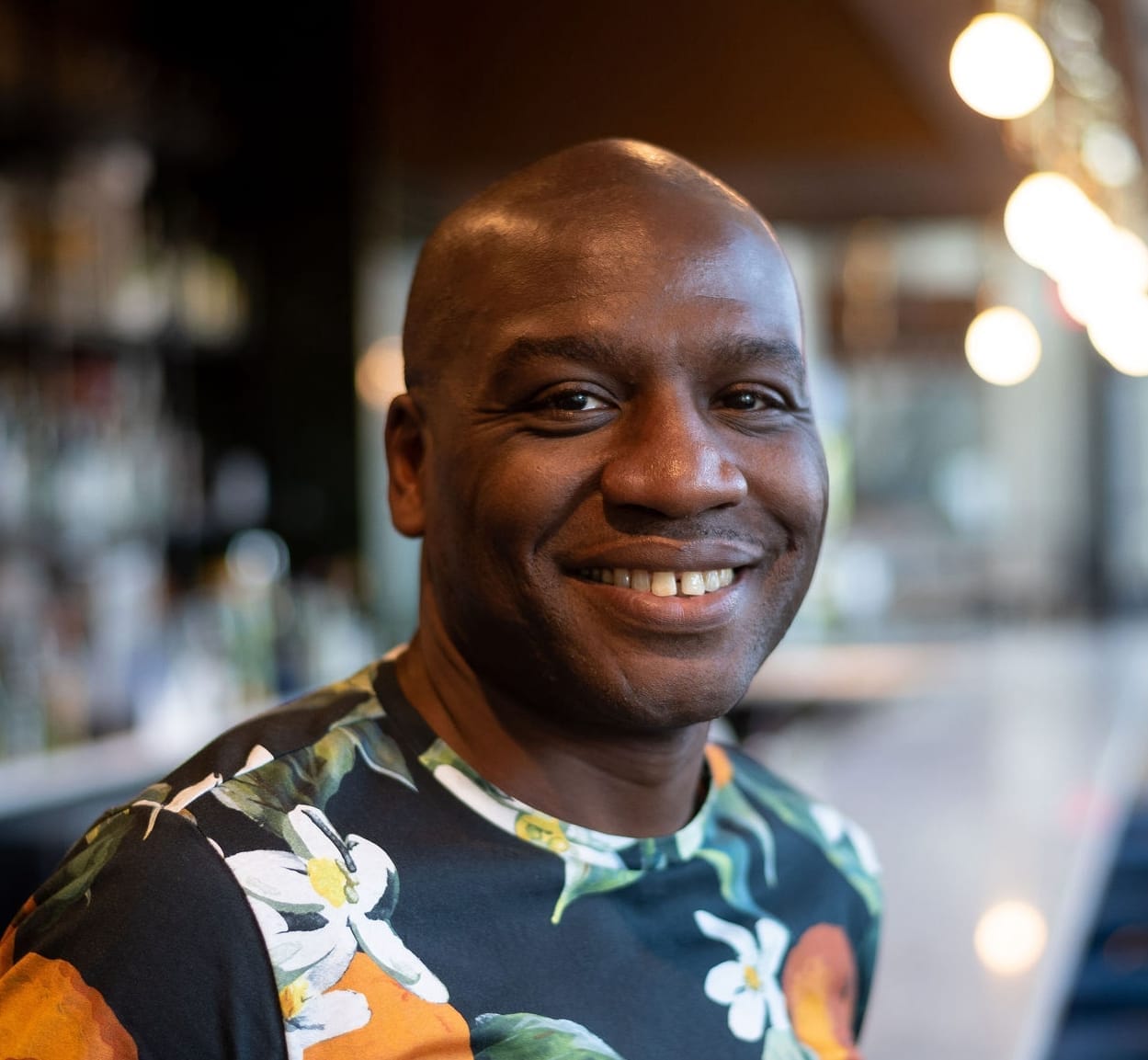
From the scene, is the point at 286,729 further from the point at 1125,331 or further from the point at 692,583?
the point at 1125,331

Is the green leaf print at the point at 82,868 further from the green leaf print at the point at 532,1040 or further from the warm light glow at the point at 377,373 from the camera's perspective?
the warm light glow at the point at 377,373

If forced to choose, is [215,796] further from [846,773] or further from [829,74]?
[829,74]

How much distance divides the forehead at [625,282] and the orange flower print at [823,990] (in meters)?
0.44

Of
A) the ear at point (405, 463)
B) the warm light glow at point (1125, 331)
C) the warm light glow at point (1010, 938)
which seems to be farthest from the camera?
A: the warm light glow at point (1125, 331)

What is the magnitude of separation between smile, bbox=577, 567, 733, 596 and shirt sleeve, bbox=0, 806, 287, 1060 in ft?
0.85

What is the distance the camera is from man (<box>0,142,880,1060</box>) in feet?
2.57

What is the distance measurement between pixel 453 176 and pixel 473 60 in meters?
0.37

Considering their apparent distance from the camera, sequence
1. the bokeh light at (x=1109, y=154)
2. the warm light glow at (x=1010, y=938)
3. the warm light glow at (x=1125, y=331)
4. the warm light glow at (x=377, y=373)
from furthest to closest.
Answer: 1. the warm light glow at (x=377, y=373)
2. the warm light glow at (x=1125, y=331)
3. the bokeh light at (x=1109, y=154)
4. the warm light glow at (x=1010, y=938)

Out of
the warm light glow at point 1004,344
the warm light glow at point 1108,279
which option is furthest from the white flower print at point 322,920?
the warm light glow at point 1004,344

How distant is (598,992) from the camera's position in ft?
2.93

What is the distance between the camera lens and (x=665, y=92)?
4625mm

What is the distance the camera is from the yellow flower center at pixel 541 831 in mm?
922

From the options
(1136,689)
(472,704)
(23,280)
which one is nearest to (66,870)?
(472,704)

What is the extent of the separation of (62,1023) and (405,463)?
0.39 meters
